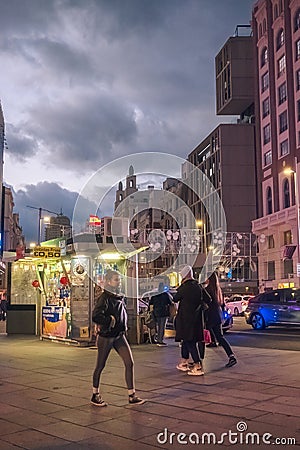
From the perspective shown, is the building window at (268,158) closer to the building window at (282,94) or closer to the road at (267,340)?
the building window at (282,94)

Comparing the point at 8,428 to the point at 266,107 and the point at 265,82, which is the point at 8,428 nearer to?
the point at 266,107

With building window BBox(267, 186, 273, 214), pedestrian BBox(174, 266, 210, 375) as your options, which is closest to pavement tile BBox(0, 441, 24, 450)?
pedestrian BBox(174, 266, 210, 375)

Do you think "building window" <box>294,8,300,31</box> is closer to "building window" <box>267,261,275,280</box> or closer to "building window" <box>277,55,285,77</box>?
"building window" <box>277,55,285,77</box>

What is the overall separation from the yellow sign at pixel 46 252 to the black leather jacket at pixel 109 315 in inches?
338

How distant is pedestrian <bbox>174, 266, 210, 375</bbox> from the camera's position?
31.7 feet

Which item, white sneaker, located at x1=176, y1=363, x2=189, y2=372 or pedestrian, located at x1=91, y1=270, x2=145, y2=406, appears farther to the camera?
white sneaker, located at x1=176, y1=363, x2=189, y2=372

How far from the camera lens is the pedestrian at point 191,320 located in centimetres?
965

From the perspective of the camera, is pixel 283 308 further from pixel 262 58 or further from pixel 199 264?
pixel 199 264

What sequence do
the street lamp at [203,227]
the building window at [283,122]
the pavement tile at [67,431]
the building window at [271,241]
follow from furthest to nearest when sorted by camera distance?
the street lamp at [203,227], the building window at [271,241], the building window at [283,122], the pavement tile at [67,431]

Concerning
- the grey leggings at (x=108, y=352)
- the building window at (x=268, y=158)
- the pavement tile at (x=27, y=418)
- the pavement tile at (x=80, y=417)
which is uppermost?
the building window at (x=268, y=158)

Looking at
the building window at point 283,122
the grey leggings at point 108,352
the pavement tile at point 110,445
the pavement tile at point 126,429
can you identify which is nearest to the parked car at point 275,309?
the grey leggings at point 108,352

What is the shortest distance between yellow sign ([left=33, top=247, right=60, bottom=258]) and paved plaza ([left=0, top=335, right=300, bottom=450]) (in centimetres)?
442

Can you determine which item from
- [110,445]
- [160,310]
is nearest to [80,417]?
[110,445]

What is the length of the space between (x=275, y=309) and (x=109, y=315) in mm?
15450
